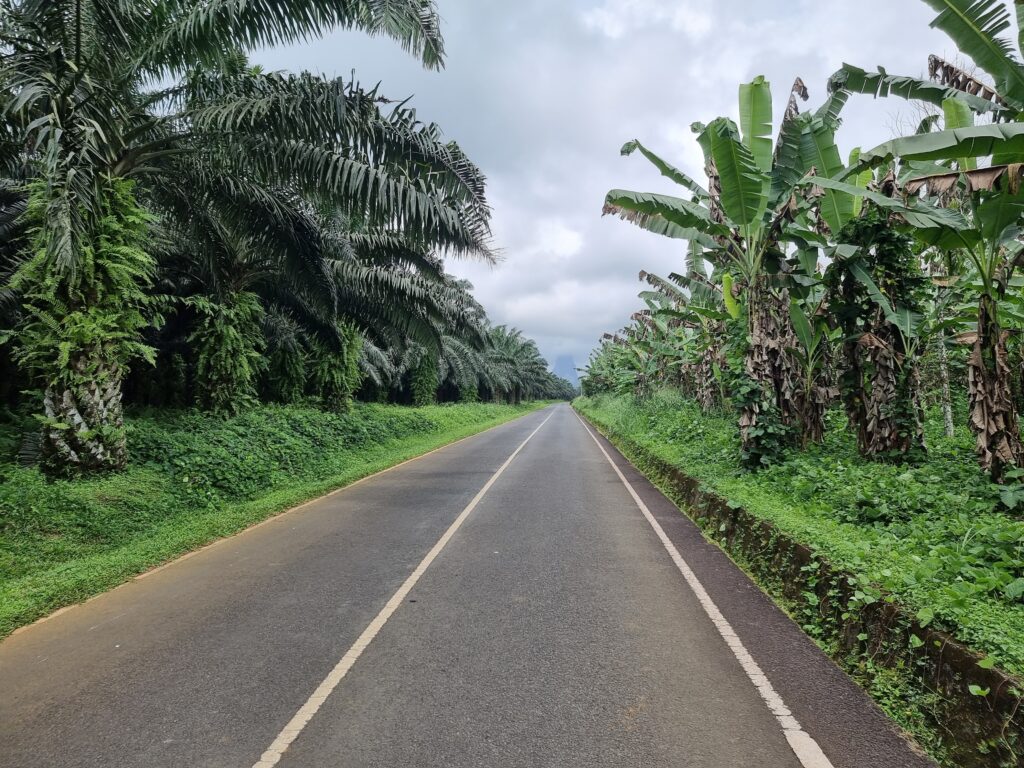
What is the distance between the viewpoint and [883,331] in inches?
313

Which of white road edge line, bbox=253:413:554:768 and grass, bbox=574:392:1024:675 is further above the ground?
grass, bbox=574:392:1024:675

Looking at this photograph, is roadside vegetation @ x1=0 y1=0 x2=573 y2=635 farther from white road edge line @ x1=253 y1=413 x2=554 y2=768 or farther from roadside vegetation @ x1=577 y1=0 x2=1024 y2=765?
roadside vegetation @ x1=577 y1=0 x2=1024 y2=765

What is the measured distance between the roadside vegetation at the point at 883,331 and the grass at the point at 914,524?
0.8 inches

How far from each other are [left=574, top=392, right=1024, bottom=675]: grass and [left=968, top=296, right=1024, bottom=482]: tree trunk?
308 mm

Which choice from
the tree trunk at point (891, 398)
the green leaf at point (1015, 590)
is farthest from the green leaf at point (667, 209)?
the green leaf at point (1015, 590)

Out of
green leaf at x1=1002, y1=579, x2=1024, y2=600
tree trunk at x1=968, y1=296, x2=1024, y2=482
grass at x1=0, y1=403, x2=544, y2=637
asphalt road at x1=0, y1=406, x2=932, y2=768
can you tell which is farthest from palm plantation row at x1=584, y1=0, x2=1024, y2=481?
grass at x1=0, y1=403, x2=544, y2=637

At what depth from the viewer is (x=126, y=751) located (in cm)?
294

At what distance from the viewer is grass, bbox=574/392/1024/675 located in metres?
3.34

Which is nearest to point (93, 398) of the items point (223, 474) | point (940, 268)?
point (223, 474)

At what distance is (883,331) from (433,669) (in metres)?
7.46

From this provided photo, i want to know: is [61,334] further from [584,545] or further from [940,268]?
[940,268]

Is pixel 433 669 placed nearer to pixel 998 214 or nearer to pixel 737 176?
pixel 998 214

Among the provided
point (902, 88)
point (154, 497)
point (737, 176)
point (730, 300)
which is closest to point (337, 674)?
point (154, 497)

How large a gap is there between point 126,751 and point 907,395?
353 inches
